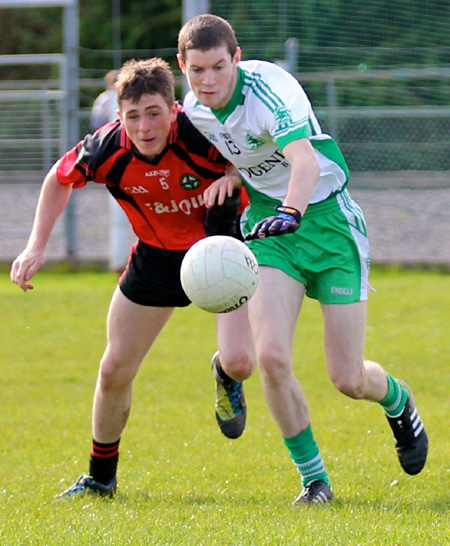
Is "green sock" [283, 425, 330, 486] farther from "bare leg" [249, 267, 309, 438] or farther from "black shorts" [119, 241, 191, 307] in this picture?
"black shorts" [119, 241, 191, 307]

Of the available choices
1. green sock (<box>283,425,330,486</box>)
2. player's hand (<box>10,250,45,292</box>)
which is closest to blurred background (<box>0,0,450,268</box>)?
player's hand (<box>10,250,45,292</box>)

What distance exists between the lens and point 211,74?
4.80 m

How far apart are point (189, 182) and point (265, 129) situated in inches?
22.3

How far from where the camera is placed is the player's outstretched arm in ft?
16.8

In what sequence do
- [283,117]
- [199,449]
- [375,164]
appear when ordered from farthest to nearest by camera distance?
[375,164]
[199,449]
[283,117]

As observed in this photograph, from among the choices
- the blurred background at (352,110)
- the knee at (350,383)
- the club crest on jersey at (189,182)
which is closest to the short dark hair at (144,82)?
the club crest on jersey at (189,182)

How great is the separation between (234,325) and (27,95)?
1075 centimetres

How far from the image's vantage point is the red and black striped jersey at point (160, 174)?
5.18 m

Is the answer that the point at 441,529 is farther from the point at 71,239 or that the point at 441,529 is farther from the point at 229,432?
the point at 71,239

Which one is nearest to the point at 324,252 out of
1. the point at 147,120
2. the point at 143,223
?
the point at 143,223

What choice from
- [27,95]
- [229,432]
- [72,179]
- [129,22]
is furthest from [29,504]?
[129,22]

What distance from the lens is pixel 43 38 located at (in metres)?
33.8

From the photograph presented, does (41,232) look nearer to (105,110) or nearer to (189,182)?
(189,182)

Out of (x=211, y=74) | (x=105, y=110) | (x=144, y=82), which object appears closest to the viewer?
(x=211, y=74)
